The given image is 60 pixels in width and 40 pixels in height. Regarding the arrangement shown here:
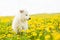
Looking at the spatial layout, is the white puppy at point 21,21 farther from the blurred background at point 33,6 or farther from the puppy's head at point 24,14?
the blurred background at point 33,6

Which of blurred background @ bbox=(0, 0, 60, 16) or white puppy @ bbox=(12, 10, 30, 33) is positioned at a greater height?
blurred background @ bbox=(0, 0, 60, 16)

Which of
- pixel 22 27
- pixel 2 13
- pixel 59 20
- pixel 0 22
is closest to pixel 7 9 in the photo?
pixel 2 13

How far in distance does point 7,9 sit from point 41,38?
930 mm

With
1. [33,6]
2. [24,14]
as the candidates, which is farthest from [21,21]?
[33,6]

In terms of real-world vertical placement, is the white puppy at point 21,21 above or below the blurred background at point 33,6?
below

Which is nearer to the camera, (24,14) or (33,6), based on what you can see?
(24,14)

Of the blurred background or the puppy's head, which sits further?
the blurred background

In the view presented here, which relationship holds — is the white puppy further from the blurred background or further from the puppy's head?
the blurred background

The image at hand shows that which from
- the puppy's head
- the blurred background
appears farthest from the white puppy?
the blurred background

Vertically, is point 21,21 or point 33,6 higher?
point 33,6

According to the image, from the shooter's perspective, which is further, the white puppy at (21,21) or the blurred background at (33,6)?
the blurred background at (33,6)

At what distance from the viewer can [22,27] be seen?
1438 millimetres

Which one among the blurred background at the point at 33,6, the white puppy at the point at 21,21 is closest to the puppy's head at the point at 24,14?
the white puppy at the point at 21,21

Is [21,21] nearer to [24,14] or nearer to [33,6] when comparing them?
[24,14]
